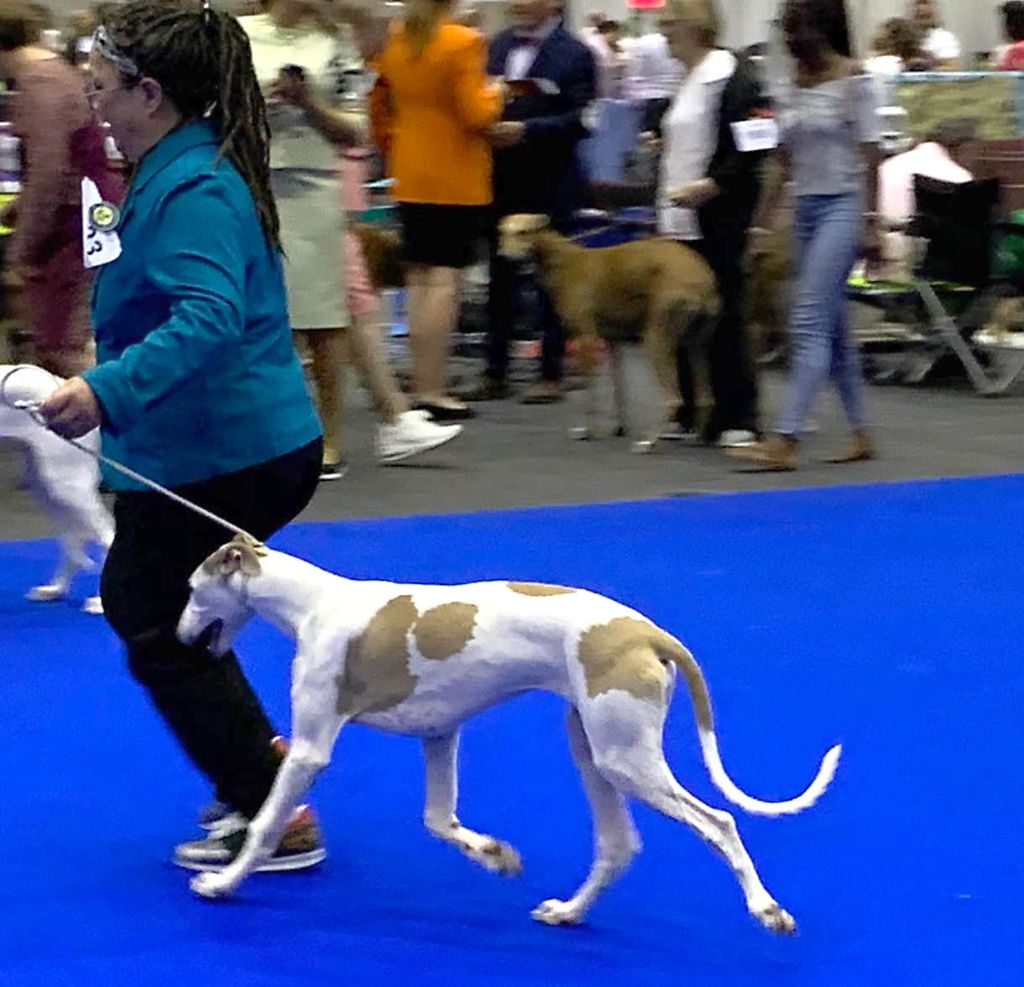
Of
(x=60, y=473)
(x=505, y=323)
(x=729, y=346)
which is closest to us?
(x=60, y=473)

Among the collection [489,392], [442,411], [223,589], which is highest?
[223,589]

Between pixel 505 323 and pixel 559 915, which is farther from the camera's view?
pixel 505 323

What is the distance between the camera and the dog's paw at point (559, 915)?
2.78 m

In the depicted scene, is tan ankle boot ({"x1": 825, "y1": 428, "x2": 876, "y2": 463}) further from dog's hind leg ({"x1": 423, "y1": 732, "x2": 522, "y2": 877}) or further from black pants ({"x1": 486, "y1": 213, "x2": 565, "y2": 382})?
dog's hind leg ({"x1": 423, "y1": 732, "x2": 522, "y2": 877})

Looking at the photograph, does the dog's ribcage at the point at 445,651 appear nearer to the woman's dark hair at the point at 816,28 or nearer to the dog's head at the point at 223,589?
the dog's head at the point at 223,589

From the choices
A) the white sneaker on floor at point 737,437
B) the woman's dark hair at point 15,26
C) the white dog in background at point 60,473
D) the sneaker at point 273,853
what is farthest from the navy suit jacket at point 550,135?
the sneaker at point 273,853

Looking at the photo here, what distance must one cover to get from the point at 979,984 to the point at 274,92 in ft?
13.3

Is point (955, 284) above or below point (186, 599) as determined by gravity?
below

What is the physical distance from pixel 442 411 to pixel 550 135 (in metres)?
1.20

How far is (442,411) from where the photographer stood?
7.46 meters

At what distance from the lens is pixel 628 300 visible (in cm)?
693

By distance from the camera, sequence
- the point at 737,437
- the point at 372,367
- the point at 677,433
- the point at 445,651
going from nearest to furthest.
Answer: the point at 445,651 → the point at 372,367 → the point at 737,437 → the point at 677,433

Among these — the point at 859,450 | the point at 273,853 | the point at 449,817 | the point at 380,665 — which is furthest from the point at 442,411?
the point at 380,665

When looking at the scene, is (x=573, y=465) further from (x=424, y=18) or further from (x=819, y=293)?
(x=424, y=18)
